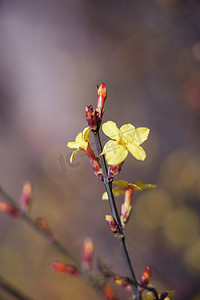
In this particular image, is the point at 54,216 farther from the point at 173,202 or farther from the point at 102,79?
the point at 102,79

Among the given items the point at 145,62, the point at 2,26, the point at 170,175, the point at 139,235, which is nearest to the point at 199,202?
the point at 170,175

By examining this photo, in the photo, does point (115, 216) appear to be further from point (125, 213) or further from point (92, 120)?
point (92, 120)

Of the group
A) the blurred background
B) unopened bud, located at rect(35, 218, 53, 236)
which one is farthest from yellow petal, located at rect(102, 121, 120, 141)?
the blurred background

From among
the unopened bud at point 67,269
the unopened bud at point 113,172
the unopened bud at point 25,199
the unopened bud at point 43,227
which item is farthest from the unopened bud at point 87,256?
the unopened bud at point 113,172

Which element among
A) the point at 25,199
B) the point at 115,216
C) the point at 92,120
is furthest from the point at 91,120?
the point at 25,199

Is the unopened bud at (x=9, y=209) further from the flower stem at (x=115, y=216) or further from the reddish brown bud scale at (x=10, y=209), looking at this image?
the flower stem at (x=115, y=216)
